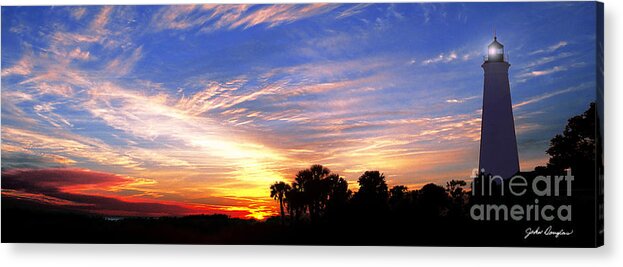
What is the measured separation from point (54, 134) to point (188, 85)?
6.71 ft

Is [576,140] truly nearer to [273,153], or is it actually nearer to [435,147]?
[435,147]

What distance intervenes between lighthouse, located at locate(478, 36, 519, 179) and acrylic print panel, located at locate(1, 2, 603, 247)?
0.02 meters

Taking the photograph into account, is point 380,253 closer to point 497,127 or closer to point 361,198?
point 361,198

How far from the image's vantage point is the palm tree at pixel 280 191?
15.6m

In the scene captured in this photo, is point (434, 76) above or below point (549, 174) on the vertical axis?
above

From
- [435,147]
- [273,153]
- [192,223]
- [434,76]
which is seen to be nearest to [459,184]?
[435,147]

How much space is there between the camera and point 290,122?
1555cm

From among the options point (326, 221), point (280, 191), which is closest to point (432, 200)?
point (326, 221)

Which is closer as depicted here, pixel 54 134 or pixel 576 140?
pixel 576 140

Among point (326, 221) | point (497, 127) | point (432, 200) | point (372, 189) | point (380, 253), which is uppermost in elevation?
point (497, 127)

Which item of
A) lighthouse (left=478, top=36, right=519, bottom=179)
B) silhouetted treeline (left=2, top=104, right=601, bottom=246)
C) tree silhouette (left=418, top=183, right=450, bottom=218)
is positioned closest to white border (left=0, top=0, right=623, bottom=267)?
silhouetted treeline (left=2, top=104, right=601, bottom=246)

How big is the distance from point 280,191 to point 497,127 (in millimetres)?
3153

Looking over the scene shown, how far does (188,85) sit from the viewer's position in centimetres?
1563

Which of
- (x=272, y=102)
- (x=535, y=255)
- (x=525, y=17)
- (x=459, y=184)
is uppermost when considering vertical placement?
(x=525, y=17)
